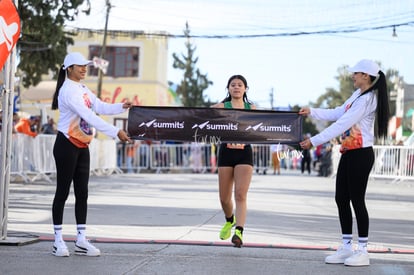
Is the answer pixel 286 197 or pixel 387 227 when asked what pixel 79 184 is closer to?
pixel 387 227

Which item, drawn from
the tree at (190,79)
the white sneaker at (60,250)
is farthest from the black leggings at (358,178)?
the tree at (190,79)

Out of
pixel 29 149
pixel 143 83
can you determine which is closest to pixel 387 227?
pixel 29 149

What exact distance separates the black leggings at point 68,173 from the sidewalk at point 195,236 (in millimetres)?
468

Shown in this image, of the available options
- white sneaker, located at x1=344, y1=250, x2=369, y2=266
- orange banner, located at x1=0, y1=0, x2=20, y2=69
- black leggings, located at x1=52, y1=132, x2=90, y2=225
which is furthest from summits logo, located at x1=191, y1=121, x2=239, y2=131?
orange banner, located at x1=0, y1=0, x2=20, y2=69

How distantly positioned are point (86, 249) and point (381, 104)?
3.27 meters

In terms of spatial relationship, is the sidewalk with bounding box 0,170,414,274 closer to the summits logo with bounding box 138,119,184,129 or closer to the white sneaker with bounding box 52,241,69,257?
the white sneaker with bounding box 52,241,69,257

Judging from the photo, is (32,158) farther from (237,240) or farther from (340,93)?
(340,93)

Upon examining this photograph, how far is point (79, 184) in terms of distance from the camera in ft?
24.7

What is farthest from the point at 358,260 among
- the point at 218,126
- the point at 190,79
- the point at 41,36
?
the point at 190,79

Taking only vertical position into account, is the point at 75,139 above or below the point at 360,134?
below

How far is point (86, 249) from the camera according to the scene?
23.9 ft

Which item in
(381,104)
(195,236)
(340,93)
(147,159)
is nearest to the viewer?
(381,104)

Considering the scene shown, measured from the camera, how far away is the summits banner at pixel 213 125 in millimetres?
7914

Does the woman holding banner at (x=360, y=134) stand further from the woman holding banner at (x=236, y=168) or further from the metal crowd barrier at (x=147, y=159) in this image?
the metal crowd barrier at (x=147, y=159)
